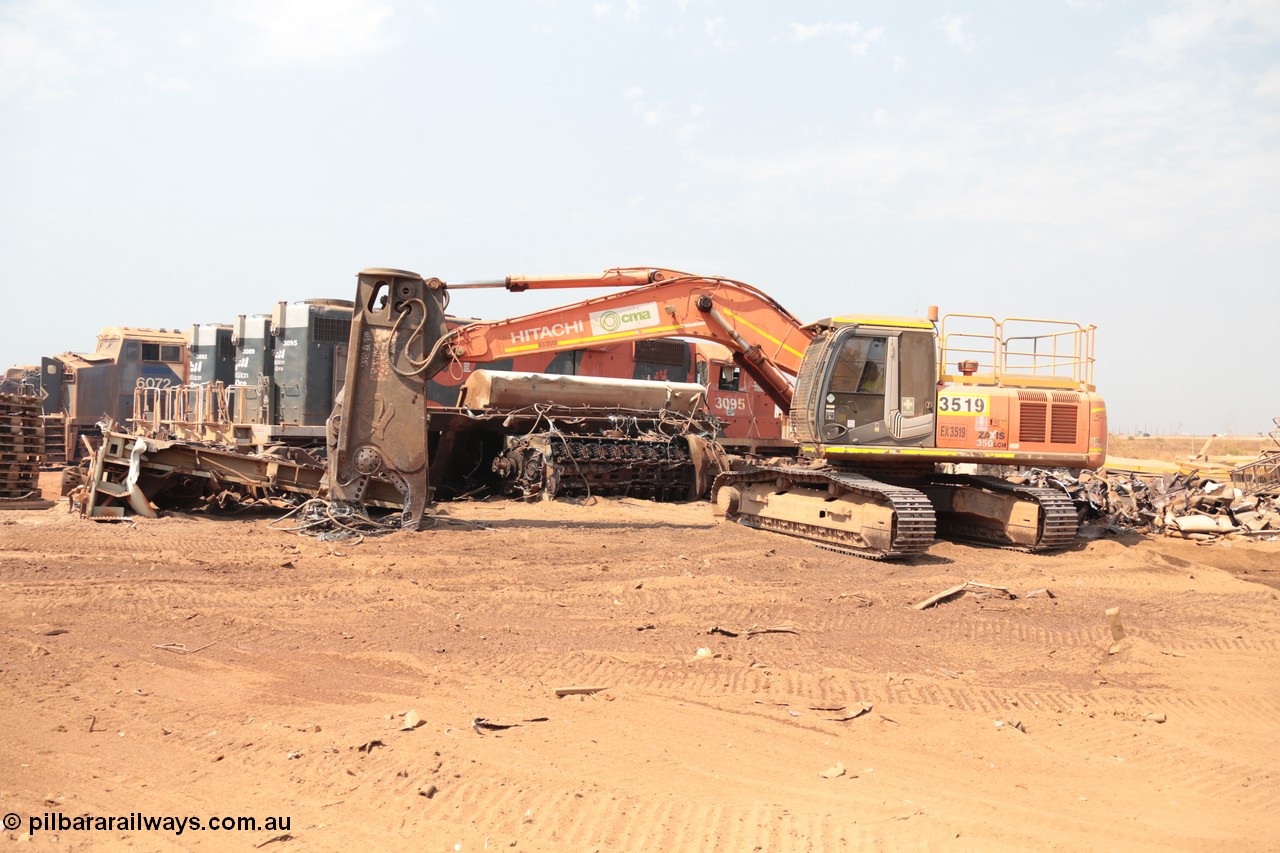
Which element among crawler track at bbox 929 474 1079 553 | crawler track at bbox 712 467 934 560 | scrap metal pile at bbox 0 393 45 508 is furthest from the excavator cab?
scrap metal pile at bbox 0 393 45 508

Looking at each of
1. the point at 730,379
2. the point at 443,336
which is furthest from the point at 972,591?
the point at 730,379

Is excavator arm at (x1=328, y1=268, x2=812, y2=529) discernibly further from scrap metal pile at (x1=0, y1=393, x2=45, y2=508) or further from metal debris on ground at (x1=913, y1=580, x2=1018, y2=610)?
scrap metal pile at (x1=0, y1=393, x2=45, y2=508)

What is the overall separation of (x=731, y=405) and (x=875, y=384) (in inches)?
406

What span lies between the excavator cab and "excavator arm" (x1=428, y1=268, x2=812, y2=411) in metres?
1.23

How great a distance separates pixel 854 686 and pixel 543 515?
877 centimetres

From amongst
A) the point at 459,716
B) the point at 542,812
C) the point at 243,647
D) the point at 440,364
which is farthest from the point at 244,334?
the point at 542,812

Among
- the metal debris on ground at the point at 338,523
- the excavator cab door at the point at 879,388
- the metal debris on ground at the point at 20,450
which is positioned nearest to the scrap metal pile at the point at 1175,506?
the excavator cab door at the point at 879,388

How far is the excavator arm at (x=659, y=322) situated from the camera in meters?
12.9

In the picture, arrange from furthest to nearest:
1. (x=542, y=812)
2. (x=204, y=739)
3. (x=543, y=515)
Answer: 1. (x=543, y=515)
2. (x=204, y=739)
3. (x=542, y=812)

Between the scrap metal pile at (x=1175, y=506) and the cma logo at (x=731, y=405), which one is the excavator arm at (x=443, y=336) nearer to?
the scrap metal pile at (x=1175, y=506)

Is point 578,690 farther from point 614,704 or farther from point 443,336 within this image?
point 443,336

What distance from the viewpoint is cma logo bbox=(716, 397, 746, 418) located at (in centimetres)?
2256

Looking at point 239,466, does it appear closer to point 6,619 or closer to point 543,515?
point 543,515

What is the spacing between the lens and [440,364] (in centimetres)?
1216
